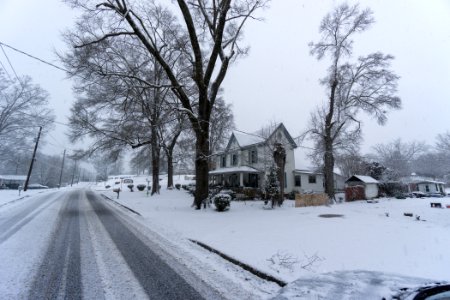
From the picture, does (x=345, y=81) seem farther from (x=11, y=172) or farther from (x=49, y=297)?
(x=11, y=172)

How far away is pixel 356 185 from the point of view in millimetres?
27891

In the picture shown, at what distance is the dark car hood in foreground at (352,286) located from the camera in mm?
3177

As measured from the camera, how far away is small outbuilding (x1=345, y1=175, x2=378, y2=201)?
26.5 metres

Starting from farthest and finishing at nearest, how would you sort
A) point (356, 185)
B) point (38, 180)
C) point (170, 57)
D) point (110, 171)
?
1. point (110, 171)
2. point (38, 180)
3. point (356, 185)
4. point (170, 57)

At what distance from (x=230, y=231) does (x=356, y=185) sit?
2416 cm

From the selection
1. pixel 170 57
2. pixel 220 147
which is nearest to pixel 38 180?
pixel 220 147

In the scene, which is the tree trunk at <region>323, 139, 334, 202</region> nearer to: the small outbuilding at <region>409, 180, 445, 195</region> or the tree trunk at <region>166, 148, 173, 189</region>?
the tree trunk at <region>166, 148, 173, 189</region>

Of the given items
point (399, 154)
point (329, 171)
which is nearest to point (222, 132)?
point (329, 171)

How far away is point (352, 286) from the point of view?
3.65 meters

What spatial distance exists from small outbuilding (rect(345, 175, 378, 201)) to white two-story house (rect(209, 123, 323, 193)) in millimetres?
5205

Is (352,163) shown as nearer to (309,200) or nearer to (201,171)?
(309,200)

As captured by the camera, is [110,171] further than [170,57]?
Yes

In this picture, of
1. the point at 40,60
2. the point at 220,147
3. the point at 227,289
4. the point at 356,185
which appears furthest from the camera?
the point at 220,147

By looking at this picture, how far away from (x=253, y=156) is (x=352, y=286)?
2716cm
